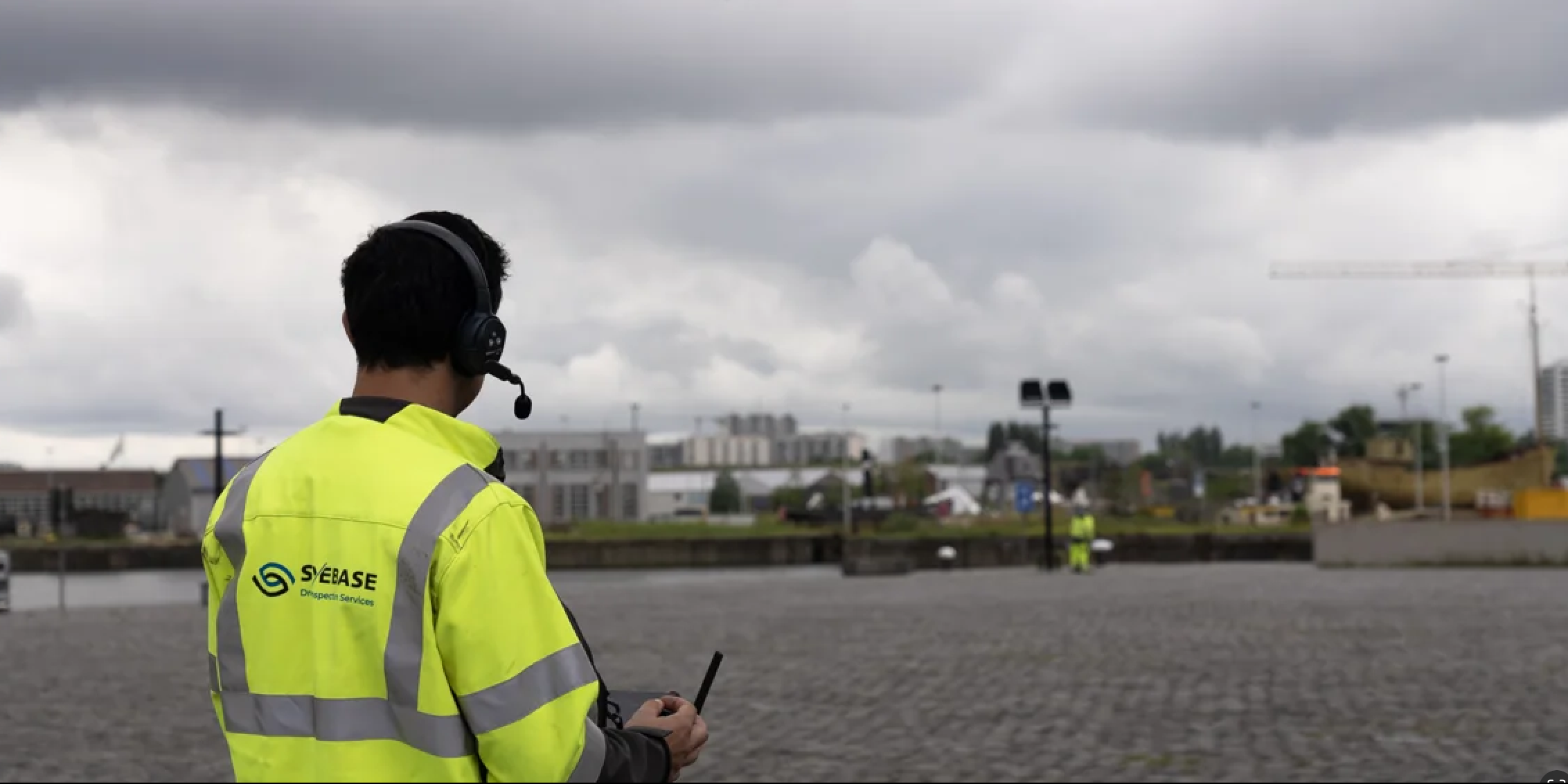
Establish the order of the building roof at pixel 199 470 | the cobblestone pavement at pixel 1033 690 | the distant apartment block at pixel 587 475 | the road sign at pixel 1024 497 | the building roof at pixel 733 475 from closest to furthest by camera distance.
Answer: the cobblestone pavement at pixel 1033 690, the building roof at pixel 199 470, the road sign at pixel 1024 497, the distant apartment block at pixel 587 475, the building roof at pixel 733 475

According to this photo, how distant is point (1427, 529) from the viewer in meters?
43.5

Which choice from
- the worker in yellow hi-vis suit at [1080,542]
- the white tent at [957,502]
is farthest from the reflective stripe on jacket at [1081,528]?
the white tent at [957,502]

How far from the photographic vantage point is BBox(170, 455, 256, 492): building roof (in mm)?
61938

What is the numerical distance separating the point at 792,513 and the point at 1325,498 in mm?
38167

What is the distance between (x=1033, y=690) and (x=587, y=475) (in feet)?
321

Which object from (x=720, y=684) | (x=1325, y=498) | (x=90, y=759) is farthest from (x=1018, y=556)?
(x=90, y=759)

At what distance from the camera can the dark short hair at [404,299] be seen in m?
2.45

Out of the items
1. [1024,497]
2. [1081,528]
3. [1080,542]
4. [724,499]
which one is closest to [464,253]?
[1081,528]

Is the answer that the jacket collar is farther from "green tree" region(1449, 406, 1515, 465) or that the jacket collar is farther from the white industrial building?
the white industrial building

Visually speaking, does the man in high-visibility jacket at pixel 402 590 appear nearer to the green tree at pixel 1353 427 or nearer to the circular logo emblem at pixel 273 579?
the circular logo emblem at pixel 273 579

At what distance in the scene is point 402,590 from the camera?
228cm

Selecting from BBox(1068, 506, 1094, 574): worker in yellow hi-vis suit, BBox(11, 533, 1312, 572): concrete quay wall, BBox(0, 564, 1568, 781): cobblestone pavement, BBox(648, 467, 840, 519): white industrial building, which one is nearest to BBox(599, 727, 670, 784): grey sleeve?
BBox(0, 564, 1568, 781): cobblestone pavement

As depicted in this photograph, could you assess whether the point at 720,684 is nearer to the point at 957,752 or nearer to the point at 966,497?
the point at 957,752

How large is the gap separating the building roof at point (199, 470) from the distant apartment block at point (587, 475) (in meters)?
12.0
